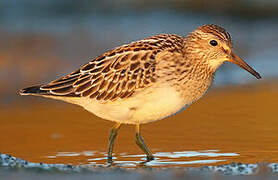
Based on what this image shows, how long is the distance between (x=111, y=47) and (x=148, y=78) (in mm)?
6405

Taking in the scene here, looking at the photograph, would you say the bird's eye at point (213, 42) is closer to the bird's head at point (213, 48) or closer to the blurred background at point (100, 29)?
the bird's head at point (213, 48)

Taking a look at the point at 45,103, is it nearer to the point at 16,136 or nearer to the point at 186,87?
the point at 16,136

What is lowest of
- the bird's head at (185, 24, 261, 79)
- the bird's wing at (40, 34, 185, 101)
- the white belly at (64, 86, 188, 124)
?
the white belly at (64, 86, 188, 124)

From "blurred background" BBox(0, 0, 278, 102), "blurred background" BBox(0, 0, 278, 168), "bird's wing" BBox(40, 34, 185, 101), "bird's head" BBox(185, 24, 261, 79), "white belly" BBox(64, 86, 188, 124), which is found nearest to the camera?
"white belly" BBox(64, 86, 188, 124)

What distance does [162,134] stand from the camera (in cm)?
1041

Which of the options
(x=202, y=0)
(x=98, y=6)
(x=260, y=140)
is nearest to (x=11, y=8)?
(x=98, y=6)

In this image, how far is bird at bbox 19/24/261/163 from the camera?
862cm

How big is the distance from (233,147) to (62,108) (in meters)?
4.03

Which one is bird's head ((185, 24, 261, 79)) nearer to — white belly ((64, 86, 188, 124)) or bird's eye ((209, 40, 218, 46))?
bird's eye ((209, 40, 218, 46))

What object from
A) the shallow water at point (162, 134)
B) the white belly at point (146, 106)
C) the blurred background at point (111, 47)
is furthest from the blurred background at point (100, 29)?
the white belly at point (146, 106)

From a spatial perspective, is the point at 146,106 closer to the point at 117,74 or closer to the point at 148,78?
the point at 148,78

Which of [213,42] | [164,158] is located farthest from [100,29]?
[164,158]

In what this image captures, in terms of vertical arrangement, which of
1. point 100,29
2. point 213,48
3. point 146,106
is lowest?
point 146,106

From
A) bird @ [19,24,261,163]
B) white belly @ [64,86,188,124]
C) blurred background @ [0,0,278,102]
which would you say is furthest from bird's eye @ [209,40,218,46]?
blurred background @ [0,0,278,102]
